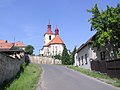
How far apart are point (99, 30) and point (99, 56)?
6461 mm

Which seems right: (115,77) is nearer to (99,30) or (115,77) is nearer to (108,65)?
(108,65)

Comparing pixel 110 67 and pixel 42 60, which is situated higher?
pixel 42 60

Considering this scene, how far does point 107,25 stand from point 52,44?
76.9m

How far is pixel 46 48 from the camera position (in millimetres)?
112562

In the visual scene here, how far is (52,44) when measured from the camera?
105 m

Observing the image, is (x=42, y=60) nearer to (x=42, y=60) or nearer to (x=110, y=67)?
(x=42, y=60)

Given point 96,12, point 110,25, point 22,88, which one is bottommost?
point 22,88

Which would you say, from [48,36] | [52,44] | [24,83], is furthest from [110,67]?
[48,36]

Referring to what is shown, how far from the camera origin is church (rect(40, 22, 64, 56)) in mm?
102938

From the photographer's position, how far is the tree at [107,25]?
28.0 metres

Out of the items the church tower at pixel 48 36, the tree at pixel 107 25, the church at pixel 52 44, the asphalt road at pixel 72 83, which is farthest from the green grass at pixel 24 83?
the church tower at pixel 48 36

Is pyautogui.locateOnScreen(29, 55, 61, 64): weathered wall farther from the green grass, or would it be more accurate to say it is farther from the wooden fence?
the green grass

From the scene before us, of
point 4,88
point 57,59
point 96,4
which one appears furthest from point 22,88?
point 57,59

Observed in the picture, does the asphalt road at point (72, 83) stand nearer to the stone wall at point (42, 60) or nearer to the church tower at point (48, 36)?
the stone wall at point (42, 60)
